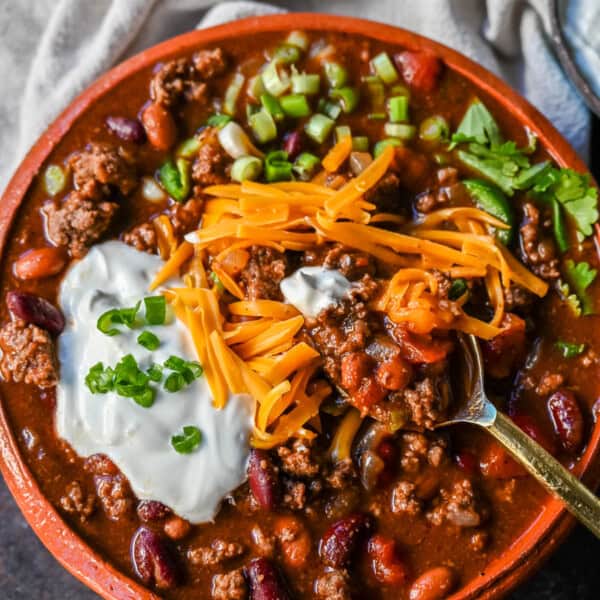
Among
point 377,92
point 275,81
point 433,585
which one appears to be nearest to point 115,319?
point 275,81

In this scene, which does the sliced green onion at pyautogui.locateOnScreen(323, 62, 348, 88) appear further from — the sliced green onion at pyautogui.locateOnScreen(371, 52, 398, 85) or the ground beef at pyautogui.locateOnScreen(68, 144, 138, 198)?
the ground beef at pyautogui.locateOnScreen(68, 144, 138, 198)

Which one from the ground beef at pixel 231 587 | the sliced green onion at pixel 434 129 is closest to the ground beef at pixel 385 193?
the sliced green onion at pixel 434 129

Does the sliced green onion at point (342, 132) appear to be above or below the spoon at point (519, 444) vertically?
above

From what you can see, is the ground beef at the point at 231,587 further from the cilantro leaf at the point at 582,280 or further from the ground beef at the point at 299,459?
the cilantro leaf at the point at 582,280

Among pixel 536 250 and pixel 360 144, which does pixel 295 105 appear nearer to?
pixel 360 144

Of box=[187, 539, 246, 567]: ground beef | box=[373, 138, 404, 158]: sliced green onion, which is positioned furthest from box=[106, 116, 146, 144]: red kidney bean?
box=[187, 539, 246, 567]: ground beef
